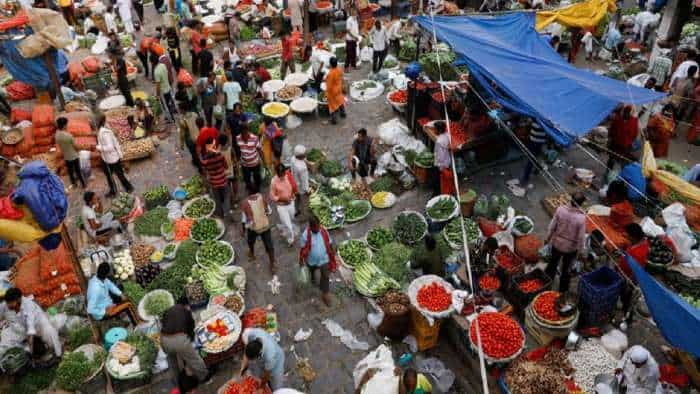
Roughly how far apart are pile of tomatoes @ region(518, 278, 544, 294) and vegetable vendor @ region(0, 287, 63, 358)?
7045mm

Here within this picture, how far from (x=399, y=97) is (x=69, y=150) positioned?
7961mm

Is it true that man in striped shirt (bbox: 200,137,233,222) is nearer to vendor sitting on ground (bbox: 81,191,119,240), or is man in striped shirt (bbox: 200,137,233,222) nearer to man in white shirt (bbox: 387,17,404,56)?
vendor sitting on ground (bbox: 81,191,119,240)

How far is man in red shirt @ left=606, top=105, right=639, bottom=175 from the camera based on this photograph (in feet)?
34.3

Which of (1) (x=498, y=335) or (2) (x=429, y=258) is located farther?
(2) (x=429, y=258)

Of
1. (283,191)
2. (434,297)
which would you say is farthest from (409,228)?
(283,191)

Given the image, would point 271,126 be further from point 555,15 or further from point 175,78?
point 555,15

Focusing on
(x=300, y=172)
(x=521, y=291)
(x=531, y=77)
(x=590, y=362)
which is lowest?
(x=590, y=362)

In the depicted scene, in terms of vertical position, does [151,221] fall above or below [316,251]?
below

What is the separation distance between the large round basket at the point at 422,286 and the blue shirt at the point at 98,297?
4425 millimetres

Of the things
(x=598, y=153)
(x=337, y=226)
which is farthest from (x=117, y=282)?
(x=598, y=153)

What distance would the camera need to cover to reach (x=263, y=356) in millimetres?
6141

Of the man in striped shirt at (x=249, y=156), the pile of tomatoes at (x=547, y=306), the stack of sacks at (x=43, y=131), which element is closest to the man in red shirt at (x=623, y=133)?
the pile of tomatoes at (x=547, y=306)

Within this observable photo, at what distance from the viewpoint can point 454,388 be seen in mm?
7039

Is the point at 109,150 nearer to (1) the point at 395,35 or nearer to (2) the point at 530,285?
(2) the point at 530,285
